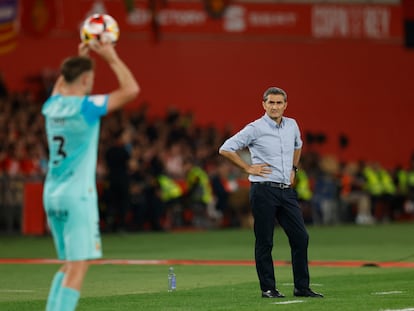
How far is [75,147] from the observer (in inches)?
399

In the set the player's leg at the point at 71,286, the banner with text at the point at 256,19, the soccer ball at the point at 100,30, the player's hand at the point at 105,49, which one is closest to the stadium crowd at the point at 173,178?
the banner with text at the point at 256,19

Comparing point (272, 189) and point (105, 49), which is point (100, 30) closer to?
point (105, 49)

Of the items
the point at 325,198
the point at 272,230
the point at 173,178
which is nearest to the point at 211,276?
the point at 272,230

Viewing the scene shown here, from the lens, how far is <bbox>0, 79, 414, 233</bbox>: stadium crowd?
101 ft

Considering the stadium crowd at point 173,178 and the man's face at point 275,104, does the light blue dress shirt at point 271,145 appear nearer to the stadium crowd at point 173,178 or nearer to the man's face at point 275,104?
the man's face at point 275,104

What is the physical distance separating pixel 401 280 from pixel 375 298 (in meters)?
2.73

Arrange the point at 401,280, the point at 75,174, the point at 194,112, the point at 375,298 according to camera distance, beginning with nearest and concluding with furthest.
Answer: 1. the point at 75,174
2. the point at 375,298
3. the point at 401,280
4. the point at 194,112

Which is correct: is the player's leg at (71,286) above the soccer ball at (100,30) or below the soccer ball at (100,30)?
below

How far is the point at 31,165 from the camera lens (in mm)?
30938

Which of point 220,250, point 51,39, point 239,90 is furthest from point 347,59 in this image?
point 220,250

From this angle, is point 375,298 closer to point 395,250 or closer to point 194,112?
point 395,250

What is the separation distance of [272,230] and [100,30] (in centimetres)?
463

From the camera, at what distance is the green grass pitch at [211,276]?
1362 centimetres

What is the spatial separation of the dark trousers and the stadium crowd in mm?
15783
